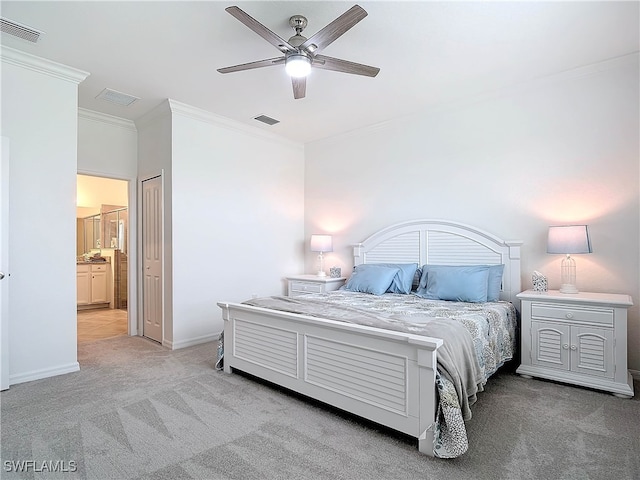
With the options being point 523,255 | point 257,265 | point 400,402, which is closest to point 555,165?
point 523,255

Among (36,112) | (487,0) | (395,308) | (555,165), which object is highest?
(487,0)

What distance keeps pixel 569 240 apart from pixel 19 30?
471 centimetres

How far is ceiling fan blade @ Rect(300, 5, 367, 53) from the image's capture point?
2.11 metres

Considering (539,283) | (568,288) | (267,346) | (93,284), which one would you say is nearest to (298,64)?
(267,346)

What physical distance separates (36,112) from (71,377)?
2365 mm

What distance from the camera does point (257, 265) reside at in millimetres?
5180

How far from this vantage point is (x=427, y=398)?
6.75 ft

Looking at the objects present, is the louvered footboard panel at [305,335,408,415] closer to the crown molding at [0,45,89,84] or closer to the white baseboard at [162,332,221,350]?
the white baseboard at [162,332,221,350]

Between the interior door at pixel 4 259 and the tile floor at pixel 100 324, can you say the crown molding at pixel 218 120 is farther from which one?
the tile floor at pixel 100 324

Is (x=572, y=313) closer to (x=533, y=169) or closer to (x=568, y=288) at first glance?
(x=568, y=288)

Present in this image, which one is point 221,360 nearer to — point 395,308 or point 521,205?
point 395,308

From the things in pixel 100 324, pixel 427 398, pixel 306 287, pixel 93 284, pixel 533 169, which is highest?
pixel 533 169

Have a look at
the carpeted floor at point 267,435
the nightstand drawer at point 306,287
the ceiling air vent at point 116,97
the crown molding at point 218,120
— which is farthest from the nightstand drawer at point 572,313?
the ceiling air vent at point 116,97

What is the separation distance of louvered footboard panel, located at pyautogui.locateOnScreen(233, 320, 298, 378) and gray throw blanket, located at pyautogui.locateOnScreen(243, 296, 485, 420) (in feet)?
0.76
